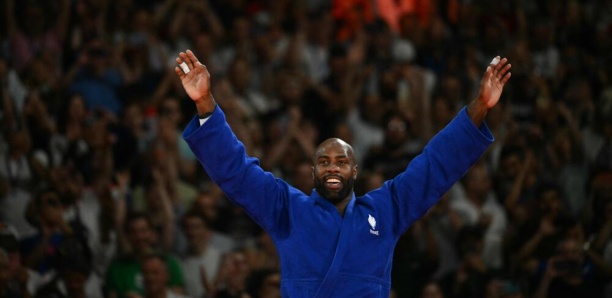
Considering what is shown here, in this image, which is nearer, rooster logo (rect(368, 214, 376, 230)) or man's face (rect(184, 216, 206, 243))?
rooster logo (rect(368, 214, 376, 230))

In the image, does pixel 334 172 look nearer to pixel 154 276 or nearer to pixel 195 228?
pixel 154 276

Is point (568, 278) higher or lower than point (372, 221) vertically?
lower

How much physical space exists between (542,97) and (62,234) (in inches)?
200

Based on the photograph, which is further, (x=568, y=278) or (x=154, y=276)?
(x=568, y=278)

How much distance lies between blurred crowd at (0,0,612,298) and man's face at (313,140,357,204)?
314 cm

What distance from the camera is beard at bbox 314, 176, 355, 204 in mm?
5441

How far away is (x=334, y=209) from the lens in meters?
5.43

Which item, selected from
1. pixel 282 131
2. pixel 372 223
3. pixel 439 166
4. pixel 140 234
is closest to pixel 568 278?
pixel 282 131

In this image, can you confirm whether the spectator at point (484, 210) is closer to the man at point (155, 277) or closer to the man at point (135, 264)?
the man at point (135, 264)

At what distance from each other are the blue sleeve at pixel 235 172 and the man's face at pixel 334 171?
197 mm

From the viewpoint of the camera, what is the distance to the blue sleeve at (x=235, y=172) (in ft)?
17.2

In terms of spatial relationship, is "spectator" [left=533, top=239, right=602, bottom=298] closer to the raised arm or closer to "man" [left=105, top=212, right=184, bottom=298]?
"man" [left=105, top=212, right=184, bottom=298]

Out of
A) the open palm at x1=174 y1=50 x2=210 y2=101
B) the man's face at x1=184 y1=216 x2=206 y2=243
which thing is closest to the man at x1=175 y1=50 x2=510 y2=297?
the open palm at x1=174 y1=50 x2=210 y2=101

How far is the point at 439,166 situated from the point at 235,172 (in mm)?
932
